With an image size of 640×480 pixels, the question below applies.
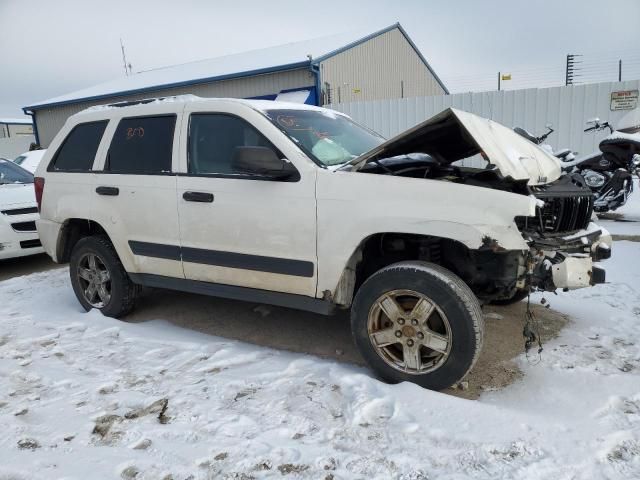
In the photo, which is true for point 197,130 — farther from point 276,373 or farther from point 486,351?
point 486,351

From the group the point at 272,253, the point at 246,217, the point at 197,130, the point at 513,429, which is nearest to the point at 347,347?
the point at 272,253

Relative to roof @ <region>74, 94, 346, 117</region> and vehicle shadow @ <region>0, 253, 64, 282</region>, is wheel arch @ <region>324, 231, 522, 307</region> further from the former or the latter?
vehicle shadow @ <region>0, 253, 64, 282</region>

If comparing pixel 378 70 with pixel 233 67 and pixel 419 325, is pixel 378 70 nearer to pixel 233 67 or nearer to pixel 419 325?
pixel 233 67

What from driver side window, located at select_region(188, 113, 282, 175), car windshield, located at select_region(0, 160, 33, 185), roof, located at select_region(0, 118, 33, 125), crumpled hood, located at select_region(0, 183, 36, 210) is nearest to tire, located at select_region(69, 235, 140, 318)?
driver side window, located at select_region(188, 113, 282, 175)

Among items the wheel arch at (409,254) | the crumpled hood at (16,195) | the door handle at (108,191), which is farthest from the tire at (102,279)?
the crumpled hood at (16,195)

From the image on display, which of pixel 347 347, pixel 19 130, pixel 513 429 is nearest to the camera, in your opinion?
pixel 513 429

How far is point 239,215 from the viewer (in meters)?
3.66

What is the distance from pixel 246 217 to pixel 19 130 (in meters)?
57.0

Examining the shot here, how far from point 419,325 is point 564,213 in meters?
1.22

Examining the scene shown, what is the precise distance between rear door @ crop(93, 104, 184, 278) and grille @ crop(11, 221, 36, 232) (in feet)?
10.0

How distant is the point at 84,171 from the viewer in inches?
182

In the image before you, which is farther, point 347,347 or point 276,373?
point 347,347

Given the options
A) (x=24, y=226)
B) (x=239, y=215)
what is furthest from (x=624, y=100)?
(x=24, y=226)

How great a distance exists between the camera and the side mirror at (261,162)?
10.8 feet
